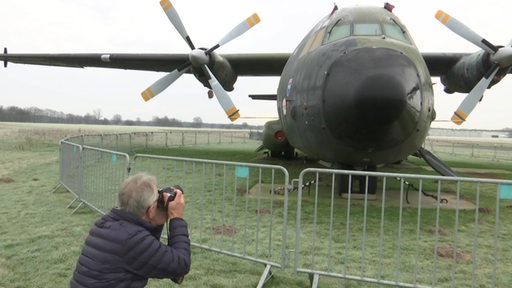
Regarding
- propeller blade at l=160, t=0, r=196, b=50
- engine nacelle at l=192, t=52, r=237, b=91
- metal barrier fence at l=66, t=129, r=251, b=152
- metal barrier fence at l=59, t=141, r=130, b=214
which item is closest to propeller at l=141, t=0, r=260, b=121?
propeller blade at l=160, t=0, r=196, b=50

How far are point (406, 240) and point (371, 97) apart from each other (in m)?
2.23

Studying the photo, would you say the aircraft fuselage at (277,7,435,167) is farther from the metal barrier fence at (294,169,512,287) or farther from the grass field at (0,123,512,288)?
the grass field at (0,123,512,288)

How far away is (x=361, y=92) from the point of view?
562cm

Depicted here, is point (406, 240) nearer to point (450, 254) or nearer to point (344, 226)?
point (450, 254)

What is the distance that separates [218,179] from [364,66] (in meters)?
7.21

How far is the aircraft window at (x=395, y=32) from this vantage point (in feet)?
23.2

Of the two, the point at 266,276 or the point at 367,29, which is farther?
the point at 367,29

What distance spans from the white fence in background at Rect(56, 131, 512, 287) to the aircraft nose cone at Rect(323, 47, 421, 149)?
2.73 feet

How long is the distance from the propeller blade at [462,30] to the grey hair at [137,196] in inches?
407

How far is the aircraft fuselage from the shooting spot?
18.5 feet

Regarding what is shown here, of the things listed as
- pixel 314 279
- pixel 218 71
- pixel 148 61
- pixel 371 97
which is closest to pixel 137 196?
pixel 314 279

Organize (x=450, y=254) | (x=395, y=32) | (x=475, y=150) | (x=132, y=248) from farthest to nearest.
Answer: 1. (x=475, y=150)
2. (x=395, y=32)
3. (x=450, y=254)
4. (x=132, y=248)

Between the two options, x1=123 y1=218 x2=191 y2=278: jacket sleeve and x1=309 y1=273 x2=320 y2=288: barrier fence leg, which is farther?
x1=309 y1=273 x2=320 y2=288: barrier fence leg

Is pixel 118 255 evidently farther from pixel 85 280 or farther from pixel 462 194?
pixel 462 194
